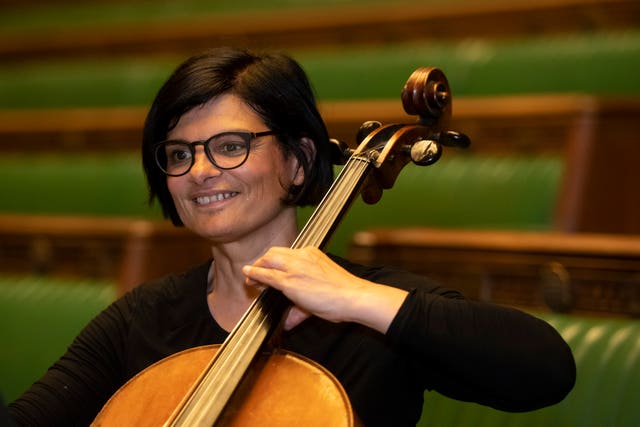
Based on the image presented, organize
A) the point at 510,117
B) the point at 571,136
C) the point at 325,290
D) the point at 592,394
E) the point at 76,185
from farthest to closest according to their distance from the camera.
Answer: the point at 76,185 → the point at 510,117 → the point at 571,136 → the point at 592,394 → the point at 325,290

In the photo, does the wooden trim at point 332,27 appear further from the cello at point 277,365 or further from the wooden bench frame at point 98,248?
the cello at point 277,365

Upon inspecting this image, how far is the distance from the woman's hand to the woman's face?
0.38ft

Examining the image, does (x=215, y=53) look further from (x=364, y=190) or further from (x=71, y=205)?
(x=71, y=205)

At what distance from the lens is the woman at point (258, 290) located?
0.58 m

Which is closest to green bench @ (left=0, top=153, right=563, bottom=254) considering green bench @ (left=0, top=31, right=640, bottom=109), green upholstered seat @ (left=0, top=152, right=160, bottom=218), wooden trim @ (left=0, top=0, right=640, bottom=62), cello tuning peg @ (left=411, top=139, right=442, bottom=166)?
green upholstered seat @ (left=0, top=152, right=160, bottom=218)

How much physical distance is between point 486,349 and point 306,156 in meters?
0.23

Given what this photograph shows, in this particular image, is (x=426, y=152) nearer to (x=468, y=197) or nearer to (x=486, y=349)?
(x=486, y=349)

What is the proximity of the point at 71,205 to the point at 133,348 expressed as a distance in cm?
104

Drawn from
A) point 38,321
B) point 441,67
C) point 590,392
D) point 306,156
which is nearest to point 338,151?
point 306,156

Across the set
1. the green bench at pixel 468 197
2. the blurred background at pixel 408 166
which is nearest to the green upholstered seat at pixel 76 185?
the blurred background at pixel 408 166

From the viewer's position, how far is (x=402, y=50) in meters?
1.87

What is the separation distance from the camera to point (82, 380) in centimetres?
73

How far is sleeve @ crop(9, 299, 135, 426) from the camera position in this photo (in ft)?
2.30

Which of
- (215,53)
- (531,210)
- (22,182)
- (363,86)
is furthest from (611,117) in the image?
(22,182)
